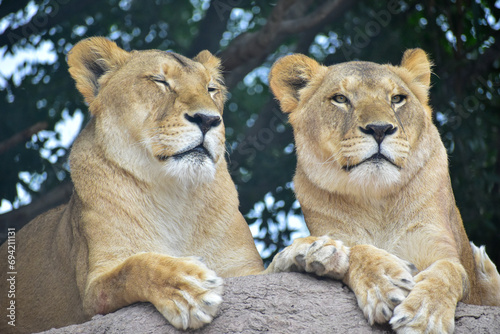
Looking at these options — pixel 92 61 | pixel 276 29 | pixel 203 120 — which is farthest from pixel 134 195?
pixel 276 29

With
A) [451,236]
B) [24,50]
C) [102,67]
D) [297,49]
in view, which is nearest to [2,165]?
[24,50]

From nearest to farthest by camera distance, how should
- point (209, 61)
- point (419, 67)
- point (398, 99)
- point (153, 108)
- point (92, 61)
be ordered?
1. point (153, 108)
2. point (398, 99)
3. point (92, 61)
4. point (419, 67)
5. point (209, 61)

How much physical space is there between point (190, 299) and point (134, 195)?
0.91 metres

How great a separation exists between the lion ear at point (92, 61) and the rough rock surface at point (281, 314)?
1269 millimetres

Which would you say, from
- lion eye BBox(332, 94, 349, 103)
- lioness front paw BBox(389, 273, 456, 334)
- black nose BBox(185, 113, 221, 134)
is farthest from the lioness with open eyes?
lioness front paw BBox(389, 273, 456, 334)

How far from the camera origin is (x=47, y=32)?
549 cm

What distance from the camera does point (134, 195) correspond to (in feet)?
11.3

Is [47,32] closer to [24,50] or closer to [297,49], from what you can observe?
[24,50]

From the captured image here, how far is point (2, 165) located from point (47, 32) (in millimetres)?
1082

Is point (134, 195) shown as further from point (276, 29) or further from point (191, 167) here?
point (276, 29)

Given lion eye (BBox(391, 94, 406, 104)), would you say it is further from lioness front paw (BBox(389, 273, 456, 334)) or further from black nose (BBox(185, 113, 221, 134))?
lioness front paw (BBox(389, 273, 456, 334))

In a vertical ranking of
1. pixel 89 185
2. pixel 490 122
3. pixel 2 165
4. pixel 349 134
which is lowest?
pixel 2 165

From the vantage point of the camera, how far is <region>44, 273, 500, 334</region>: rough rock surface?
9.02 ft

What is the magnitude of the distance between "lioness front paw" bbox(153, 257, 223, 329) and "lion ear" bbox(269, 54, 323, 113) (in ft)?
4.56
